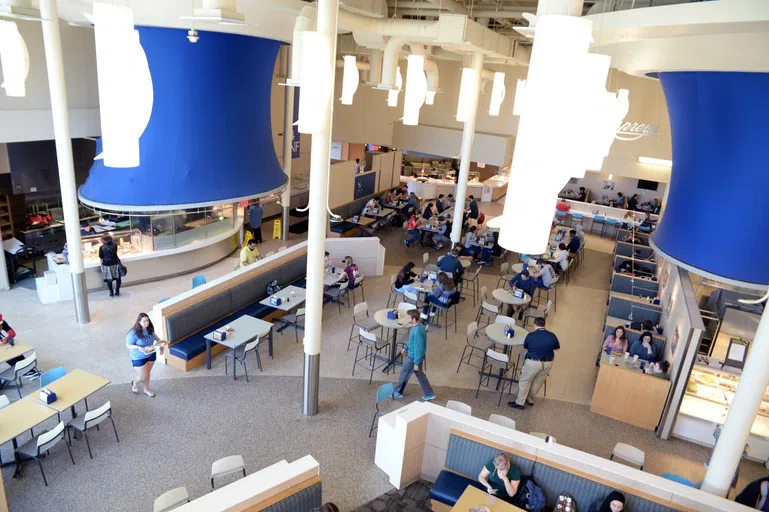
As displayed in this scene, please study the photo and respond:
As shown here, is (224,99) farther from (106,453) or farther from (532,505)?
(532,505)

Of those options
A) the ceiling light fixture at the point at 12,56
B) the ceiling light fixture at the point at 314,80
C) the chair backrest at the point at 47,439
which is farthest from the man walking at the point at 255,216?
the ceiling light fixture at the point at 314,80

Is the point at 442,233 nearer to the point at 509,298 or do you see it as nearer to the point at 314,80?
the point at 509,298

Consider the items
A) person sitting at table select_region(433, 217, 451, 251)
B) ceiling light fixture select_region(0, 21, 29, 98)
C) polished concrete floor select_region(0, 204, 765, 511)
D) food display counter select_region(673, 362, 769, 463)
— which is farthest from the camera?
person sitting at table select_region(433, 217, 451, 251)

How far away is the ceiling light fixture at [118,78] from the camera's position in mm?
2684

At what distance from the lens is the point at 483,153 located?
19234 millimetres

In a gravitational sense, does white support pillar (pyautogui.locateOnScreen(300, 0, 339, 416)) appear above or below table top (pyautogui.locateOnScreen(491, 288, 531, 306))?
above

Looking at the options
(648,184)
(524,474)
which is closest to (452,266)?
(524,474)

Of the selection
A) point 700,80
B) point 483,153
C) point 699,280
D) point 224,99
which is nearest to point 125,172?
point 224,99

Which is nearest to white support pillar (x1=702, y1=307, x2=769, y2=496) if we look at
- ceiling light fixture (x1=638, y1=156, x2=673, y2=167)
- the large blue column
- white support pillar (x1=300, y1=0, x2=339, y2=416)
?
the large blue column

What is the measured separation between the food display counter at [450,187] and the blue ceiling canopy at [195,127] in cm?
1400

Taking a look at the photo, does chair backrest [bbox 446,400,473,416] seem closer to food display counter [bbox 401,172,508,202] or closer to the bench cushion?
the bench cushion

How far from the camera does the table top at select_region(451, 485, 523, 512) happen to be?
5.59 meters

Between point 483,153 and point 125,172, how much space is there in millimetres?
13056

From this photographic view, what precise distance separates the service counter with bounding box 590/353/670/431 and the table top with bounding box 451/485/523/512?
349 cm
